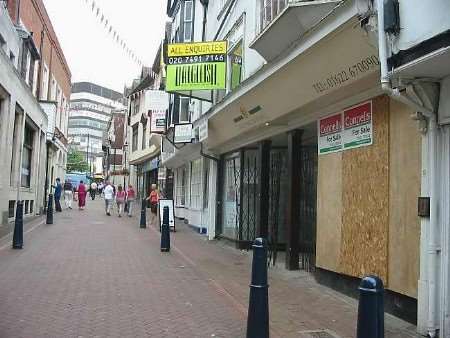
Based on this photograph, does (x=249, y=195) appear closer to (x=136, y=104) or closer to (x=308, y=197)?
(x=308, y=197)

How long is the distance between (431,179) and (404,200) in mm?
743

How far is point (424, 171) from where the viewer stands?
6.18 metres

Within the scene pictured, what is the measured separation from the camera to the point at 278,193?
1312 cm

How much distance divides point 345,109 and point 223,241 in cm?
826

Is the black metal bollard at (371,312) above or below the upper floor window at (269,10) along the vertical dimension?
below

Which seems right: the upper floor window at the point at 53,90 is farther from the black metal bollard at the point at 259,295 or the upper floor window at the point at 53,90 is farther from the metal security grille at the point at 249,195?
the black metal bollard at the point at 259,295

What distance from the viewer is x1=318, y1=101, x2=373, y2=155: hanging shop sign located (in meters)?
7.76

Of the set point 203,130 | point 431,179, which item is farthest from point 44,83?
point 431,179

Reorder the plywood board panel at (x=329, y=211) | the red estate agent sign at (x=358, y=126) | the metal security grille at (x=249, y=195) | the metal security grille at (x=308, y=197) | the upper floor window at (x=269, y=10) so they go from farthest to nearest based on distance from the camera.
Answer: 1. the metal security grille at (x=249, y=195)
2. the metal security grille at (x=308, y=197)
3. the upper floor window at (x=269, y=10)
4. the plywood board panel at (x=329, y=211)
5. the red estate agent sign at (x=358, y=126)

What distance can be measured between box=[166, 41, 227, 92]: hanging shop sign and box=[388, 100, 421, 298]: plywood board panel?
764 centimetres

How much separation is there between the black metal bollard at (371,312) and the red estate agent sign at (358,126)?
469cm

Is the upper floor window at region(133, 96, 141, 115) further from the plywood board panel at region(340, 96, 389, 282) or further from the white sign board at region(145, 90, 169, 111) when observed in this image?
the plywood board panel at region(340, 96, 389, 282)

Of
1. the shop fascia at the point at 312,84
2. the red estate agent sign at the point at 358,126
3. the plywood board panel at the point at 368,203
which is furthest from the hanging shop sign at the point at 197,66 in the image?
the plywood board panel at the point at 368,203

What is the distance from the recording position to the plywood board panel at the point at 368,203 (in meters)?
7.14
